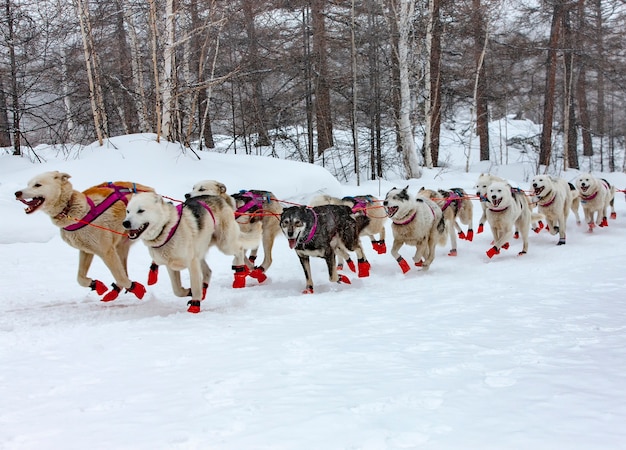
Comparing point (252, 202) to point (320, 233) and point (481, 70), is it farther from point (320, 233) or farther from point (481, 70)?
point (481, 70)

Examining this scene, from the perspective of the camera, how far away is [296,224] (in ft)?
19.0

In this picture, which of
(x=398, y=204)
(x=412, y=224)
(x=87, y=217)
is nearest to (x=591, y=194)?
(x=412, y=224)

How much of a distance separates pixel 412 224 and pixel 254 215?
2.27 m

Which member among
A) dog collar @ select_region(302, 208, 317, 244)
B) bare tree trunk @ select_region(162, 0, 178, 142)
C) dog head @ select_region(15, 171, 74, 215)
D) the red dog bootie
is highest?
bare tree trunk @ select_region(162, 0, 178, 142)

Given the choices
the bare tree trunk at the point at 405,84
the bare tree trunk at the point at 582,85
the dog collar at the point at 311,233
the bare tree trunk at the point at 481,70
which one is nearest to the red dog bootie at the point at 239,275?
the dog collar at the point at 311,233

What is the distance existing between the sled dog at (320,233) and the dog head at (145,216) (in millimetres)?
1519

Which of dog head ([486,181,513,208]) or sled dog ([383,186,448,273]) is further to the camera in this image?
dog head ([486,181,513,208])

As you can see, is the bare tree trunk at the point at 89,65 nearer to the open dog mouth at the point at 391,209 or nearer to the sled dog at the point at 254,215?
the sled dog at the point at 254,215

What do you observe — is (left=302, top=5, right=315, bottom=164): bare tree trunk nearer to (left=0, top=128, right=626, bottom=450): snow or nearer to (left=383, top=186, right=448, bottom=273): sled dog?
(left=383, top=186, right=448, bottom=273): sled dog

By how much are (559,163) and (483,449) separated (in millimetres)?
24916

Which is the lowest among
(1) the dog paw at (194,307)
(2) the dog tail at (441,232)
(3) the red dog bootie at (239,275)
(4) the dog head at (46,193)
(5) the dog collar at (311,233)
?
(1) the dog paw at (194,307)

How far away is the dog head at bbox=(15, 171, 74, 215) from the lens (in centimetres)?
484

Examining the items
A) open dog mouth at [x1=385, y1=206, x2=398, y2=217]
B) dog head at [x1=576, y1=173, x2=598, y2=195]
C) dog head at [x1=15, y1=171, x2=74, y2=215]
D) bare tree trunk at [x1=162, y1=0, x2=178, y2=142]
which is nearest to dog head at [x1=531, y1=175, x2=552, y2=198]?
dog head at [x1=576, y1=173, x2=598, y2=195]

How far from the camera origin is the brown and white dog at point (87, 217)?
492 centimetres
